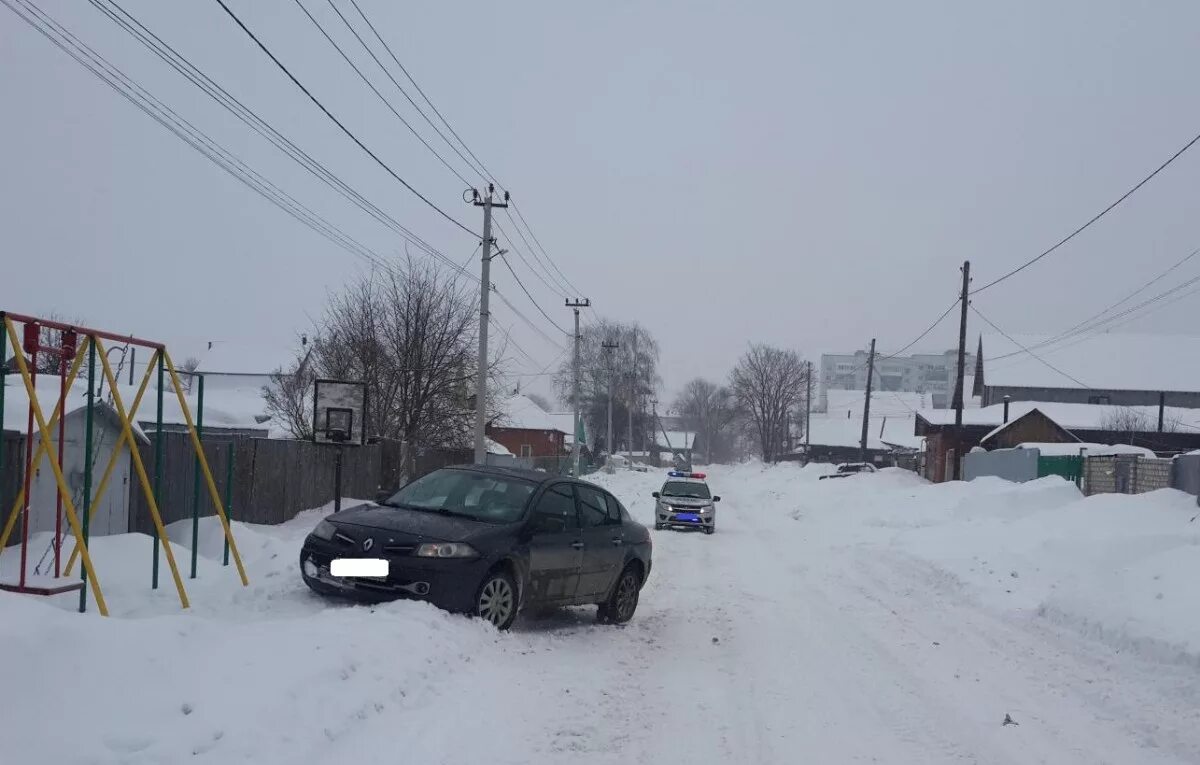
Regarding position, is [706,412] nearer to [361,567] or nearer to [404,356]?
[404,356]

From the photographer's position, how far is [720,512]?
1524 inches

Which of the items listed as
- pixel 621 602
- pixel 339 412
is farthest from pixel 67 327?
pixel 339 412

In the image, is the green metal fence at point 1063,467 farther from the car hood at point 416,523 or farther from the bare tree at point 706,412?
the bare tree at point 706,412

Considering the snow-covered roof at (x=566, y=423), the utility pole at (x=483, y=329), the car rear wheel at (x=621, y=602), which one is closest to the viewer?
the car rear wheel at (x=621, y=602)

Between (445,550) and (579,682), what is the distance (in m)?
1.70

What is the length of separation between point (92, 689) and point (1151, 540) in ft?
44.2

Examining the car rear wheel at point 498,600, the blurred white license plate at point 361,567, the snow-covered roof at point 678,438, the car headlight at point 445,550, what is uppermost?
the car headlight at point 445,550

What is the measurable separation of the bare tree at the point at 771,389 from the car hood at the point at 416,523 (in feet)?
292

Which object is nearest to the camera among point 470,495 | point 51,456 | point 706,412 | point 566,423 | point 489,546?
point 51,456

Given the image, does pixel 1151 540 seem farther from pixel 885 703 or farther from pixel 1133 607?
pixel 885 703

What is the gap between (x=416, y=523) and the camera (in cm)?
916

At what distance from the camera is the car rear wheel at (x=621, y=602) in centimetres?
1098

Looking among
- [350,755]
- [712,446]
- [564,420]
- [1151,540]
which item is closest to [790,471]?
[564,420]

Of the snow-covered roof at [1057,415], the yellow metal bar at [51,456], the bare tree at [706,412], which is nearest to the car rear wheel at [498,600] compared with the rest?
the yellow metal bar at [51,456]
